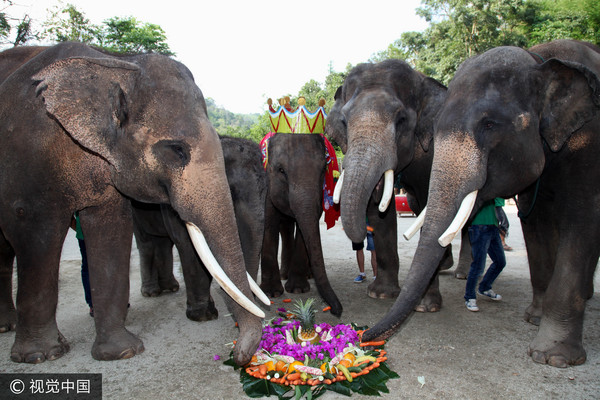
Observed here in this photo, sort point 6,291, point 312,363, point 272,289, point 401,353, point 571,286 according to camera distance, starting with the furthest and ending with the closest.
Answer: point 272,289
point 6,291
point 401,353
point 571,286
point 312,363

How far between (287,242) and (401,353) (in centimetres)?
290

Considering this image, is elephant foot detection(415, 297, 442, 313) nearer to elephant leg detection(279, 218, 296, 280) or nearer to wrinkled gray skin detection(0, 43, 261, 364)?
elephant leg detection(279, 218, 296, 280)

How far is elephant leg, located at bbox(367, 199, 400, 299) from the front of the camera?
5.43m

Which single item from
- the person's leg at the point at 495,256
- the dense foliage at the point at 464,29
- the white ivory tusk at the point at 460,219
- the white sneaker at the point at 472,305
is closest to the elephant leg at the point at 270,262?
the white sneaker at the point at 472,305

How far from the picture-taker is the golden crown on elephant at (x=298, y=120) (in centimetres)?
549

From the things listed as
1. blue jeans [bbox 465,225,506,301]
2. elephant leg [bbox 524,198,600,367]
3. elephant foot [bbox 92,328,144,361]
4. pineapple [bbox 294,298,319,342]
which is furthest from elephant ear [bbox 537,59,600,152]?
elephant foot [bbox 92,328,144,361]

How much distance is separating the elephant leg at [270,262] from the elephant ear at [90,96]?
2.63 m

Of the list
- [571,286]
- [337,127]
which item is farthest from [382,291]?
[571,286]

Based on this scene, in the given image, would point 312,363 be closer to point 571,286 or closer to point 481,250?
point 571,286

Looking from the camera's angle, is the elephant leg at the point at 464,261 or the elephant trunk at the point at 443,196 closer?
the elephant trunk at the point at 443,196

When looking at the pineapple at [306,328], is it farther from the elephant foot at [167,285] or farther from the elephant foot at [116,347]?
the elephant foot at [167,285]

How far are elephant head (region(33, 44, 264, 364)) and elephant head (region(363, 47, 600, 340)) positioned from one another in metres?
1.26

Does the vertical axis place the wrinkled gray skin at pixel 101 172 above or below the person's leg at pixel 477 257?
above

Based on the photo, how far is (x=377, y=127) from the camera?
4562 millimetres
